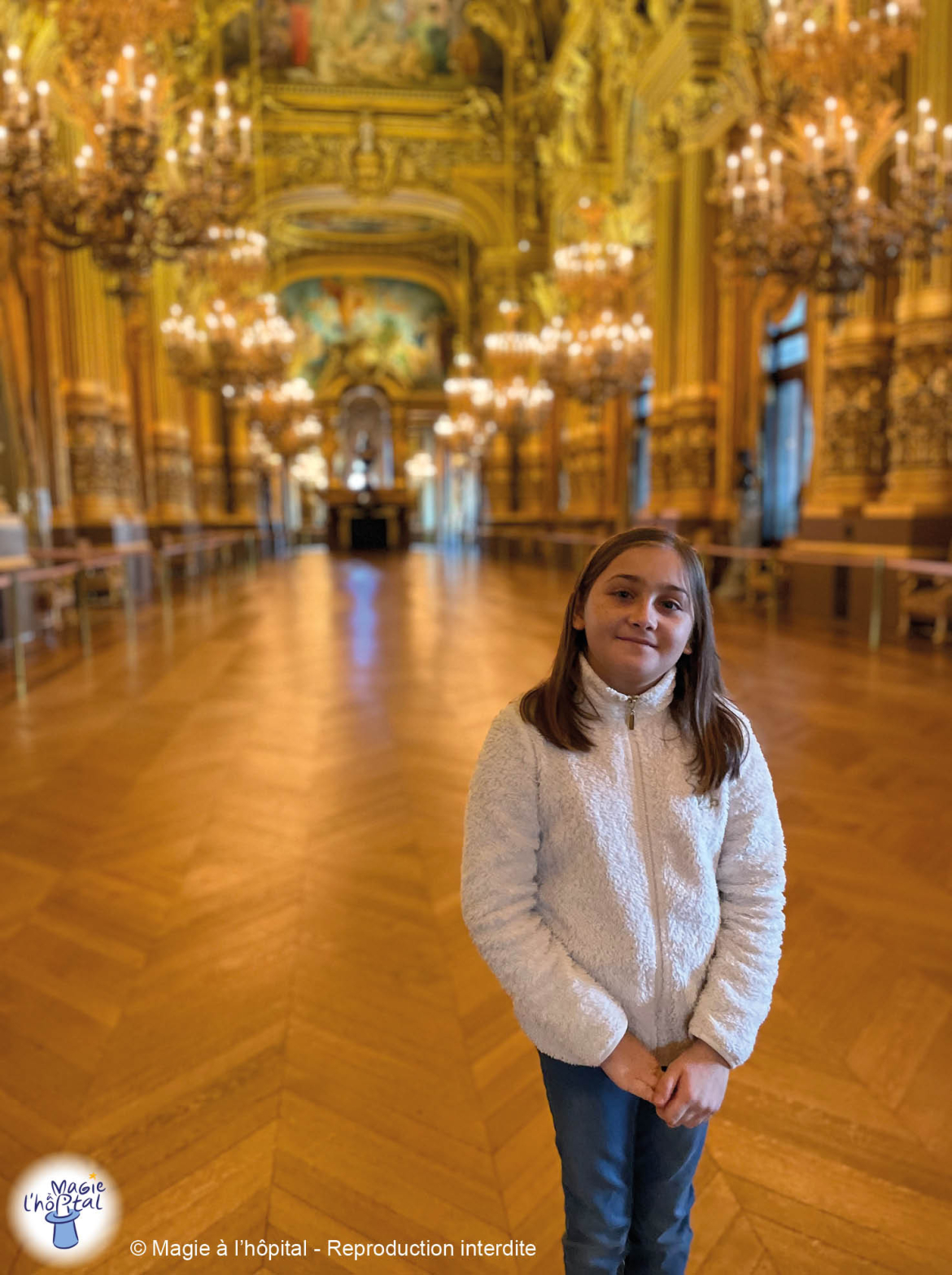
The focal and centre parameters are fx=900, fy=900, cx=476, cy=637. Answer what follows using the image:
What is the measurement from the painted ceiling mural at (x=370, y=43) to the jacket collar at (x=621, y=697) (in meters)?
25.1

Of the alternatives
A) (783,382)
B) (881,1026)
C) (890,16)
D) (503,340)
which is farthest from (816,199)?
(503,340)

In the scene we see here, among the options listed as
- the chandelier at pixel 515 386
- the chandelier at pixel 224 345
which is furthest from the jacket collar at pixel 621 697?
the chandelier at pixel 515 386

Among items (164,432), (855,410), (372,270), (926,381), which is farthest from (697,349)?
(372,270)

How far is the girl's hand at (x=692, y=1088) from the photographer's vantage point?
1105 mm

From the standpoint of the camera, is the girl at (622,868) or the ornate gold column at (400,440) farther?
the ornate gold column at (400,440)

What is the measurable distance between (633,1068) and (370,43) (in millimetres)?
26125

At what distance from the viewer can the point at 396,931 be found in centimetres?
263

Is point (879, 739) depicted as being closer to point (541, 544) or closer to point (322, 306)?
point (541, 544)

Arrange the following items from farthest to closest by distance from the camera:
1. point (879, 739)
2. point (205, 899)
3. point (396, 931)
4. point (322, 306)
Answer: point (322, 306), point (879, 739), point (205, 899), point (396, 931)

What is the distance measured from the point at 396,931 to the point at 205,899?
0.67m

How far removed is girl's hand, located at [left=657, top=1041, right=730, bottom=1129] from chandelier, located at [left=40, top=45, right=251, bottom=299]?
8148 mm

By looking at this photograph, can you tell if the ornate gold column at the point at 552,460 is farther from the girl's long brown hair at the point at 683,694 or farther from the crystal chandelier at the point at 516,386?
the girl's long brown hair at the point at 683,694

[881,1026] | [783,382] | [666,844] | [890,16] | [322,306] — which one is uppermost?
[322,306]

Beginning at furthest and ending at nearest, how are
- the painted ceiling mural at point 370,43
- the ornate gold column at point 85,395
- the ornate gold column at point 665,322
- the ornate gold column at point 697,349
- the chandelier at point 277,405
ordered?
the painted ceiling mural at point 370,43 < the chandelier at point 277,405 < the ornate gold column at point 665,322 < the ornate gold column at point 697,349 < the ornate gold column at point 85,395
